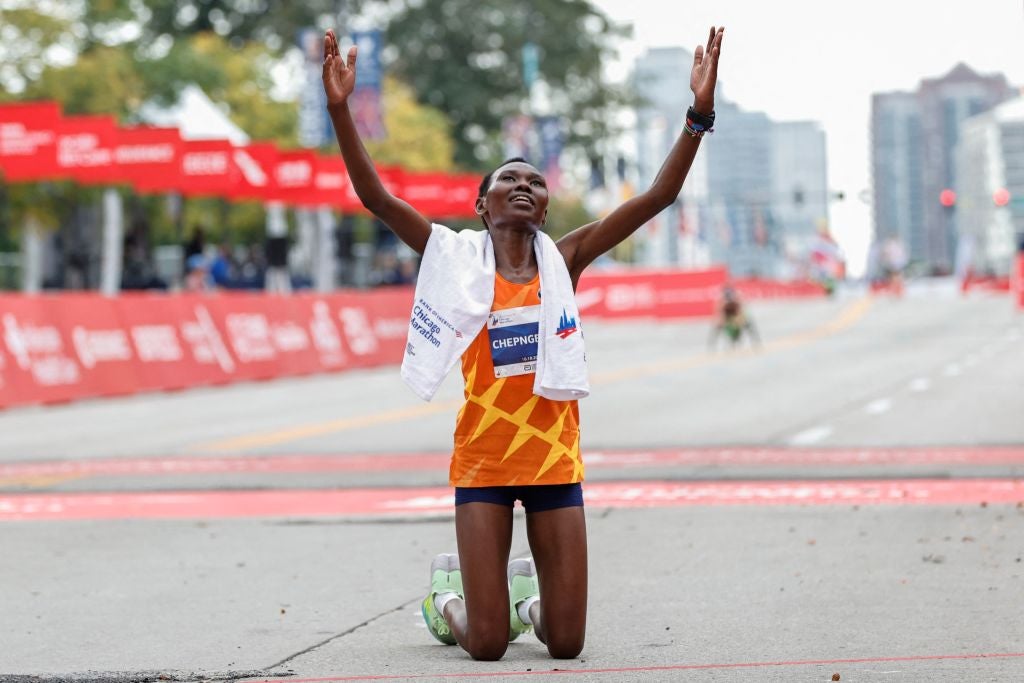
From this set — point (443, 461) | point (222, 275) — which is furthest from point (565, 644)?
point (222, 275)

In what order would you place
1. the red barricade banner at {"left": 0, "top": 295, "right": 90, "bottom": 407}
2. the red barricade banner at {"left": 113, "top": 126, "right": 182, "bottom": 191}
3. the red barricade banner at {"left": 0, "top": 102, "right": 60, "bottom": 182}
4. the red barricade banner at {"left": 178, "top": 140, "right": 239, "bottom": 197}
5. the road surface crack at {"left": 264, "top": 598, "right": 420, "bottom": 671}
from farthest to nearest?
the red barricade banner at {"left": 178, "top": 140, "right": 239, "bottom": 197}, the red barricade banner at {"left": 113, "top": 126, "right": 182, "bottom": 191}, the red barricade banner at {"left": 0, "top": 102, "right": 60, "bottom": 182}, the red barricade banner at {"left": 0, "top": 295, "right": 90, "bottom": 407}, the road surface crack at {"left": 264, "top": 598, "right": 420, "bottom": 671}

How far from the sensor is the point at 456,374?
33.5 metres

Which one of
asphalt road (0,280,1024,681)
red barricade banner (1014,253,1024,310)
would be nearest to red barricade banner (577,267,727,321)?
red barricade banner (1014,253,1024,310)

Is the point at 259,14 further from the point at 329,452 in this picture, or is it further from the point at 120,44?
the point at 329,452

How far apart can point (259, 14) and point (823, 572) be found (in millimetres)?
75809

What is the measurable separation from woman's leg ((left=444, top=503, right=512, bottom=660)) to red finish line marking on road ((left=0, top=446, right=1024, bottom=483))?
8.51m

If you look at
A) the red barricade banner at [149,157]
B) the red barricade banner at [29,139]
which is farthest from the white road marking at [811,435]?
the red barricade banner at [149,157]

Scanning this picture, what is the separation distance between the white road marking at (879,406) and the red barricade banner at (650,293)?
120 feet

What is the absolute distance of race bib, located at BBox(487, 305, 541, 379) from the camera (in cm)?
648

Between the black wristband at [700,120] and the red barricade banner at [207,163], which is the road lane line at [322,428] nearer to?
the red barricade banner at [207,163]

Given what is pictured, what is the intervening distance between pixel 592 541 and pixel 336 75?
179 inches

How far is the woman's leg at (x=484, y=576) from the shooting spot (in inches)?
254

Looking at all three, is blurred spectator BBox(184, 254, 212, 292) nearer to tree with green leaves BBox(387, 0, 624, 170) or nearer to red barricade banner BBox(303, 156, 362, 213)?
red barricade banner BBox(303, 156, 362, 213)

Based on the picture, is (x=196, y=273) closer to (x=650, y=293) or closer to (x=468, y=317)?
(x=468, y=317)
